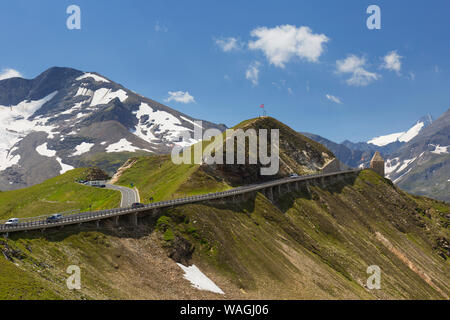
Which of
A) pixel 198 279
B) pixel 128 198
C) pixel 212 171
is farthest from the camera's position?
pixel 212 171

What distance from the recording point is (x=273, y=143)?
16762 centimetres

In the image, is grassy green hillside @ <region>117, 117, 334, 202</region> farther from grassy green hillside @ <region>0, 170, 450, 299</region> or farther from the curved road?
grassy green hillside @ <region>0, 170, 450, 299</region>

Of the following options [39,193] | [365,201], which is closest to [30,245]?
[39,193]

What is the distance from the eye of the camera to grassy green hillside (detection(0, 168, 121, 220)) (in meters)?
124

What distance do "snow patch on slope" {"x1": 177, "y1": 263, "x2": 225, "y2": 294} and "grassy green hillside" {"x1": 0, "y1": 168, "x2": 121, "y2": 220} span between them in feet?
183

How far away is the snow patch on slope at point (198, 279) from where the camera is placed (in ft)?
183

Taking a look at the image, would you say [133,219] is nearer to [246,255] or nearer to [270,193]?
[246,255]

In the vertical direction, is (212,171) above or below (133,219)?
above

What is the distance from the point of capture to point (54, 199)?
141625 mm

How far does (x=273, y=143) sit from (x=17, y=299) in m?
144

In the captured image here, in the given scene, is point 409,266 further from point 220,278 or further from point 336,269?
point 220,278

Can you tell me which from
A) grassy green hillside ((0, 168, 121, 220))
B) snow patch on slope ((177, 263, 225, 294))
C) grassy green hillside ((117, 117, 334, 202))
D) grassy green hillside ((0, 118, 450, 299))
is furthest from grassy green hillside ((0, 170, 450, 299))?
grassy green hillside ((0, 168, 121, 220))

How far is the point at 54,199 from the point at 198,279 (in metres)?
106

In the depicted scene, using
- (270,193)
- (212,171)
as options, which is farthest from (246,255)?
(212,171)
